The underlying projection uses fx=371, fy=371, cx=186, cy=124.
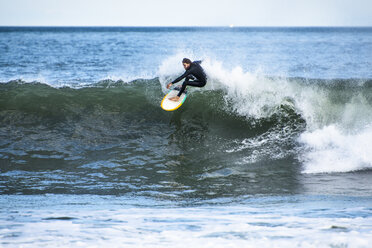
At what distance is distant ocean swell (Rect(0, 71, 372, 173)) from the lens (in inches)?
328

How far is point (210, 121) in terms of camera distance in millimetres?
10586

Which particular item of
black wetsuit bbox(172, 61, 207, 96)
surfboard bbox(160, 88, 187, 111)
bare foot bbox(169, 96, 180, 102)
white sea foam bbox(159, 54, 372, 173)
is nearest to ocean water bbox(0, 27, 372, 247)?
white sea foam bbox(159, 54, 372, 173)

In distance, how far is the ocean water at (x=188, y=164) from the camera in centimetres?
388

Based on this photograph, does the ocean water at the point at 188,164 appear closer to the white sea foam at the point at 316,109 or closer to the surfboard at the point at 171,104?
the white sea foam at the point at 316,109

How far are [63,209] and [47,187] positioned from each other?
162cm

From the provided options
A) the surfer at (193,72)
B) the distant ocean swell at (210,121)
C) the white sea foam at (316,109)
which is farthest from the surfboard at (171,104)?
the white sea foam at (316,109)

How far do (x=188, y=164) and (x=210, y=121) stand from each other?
114 inches

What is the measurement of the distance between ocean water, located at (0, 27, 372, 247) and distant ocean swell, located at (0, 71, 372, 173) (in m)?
0.05

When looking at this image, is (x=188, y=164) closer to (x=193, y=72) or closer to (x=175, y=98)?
(x=193, y=72)

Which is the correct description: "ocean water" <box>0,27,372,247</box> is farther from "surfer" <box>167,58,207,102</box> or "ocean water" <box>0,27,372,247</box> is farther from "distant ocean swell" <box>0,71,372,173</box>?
"surfer" <box>167,58,207,102</box>

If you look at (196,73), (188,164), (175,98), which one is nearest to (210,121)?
(175,98)

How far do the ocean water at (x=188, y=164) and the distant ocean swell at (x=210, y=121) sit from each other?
45mm

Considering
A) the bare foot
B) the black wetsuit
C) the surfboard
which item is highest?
the black wetsuit

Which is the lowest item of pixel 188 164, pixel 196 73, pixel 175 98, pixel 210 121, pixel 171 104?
pixel 188 164
